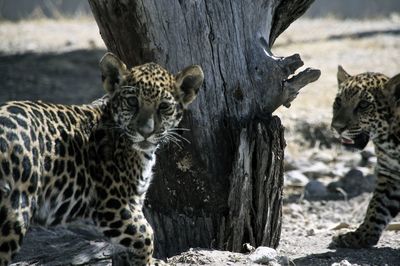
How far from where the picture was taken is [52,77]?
17344mm

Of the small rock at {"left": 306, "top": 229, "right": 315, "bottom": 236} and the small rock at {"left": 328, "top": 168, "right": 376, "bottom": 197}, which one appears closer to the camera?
the small rock at {"left": 306, "top": 229, "right": 315, "bottom": 236}

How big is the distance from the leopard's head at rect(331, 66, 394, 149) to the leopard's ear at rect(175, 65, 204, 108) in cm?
214

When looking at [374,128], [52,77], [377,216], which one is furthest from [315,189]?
[52,77]

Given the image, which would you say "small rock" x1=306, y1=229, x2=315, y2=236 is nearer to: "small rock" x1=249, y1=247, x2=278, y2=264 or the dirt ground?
the dirt ground

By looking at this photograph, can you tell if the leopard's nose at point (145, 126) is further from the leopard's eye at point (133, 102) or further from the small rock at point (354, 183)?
the small rock at point (354, 183)

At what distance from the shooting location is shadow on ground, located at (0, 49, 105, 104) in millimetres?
16172

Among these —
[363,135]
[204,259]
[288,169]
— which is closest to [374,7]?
[288,169]

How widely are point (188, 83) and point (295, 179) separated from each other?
5.84m

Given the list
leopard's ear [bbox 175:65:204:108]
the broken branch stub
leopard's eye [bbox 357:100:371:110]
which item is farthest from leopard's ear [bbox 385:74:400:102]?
leopard's ear [bbox 175:65:204:108]

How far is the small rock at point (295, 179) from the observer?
1338 cm

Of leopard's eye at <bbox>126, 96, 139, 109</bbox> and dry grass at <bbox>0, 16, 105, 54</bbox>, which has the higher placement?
dry grass at <bbox>0, 16, 105, 54</bbox>

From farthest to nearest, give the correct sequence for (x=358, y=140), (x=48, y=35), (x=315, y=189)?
(x=48, y=35)
(x=315, y=189)
(x=358, y=140)

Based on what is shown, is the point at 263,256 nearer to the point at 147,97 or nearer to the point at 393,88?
the point at 147,97

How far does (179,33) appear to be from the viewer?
8391 mm
